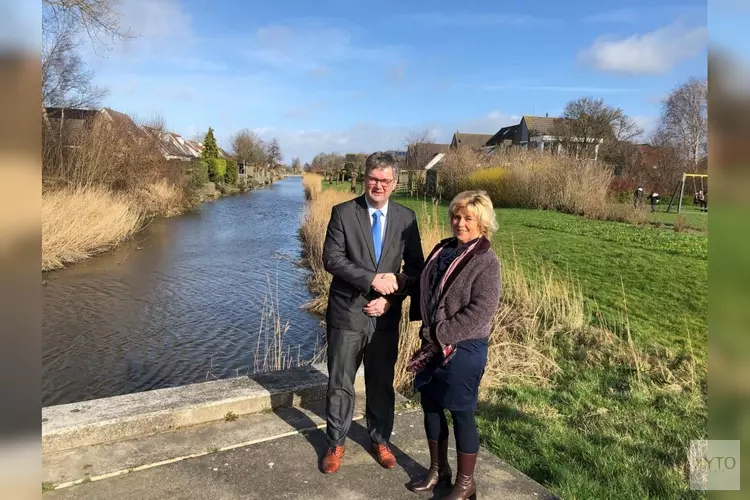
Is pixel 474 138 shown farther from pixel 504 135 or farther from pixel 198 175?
pixel 198 175

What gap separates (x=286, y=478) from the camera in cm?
323

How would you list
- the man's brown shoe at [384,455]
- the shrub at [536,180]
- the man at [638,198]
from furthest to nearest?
the shrub at [536,180]
the man at [638,198]
the man's brown shoe at [384,455]

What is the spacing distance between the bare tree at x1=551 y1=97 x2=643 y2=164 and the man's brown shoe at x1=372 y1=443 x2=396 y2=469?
41.1 metres

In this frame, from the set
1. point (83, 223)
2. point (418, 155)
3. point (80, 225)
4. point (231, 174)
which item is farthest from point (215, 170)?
point (80, 225)

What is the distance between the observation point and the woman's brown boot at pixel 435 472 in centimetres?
320

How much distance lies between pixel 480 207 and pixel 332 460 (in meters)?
1.83

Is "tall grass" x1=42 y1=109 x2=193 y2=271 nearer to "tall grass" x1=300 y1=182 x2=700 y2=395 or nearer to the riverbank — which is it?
the riverbank

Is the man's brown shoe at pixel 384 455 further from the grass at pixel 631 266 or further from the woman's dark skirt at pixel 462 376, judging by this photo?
the grass at pixel 631 266

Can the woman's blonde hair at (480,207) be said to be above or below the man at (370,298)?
above

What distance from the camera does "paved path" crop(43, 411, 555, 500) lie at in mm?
3037

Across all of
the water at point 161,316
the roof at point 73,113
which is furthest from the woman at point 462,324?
the roof at point 73,113

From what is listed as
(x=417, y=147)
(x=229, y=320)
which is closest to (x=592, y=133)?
(x=417, y=147)

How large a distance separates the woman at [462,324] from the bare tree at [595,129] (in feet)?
135

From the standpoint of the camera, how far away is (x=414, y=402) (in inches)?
177
